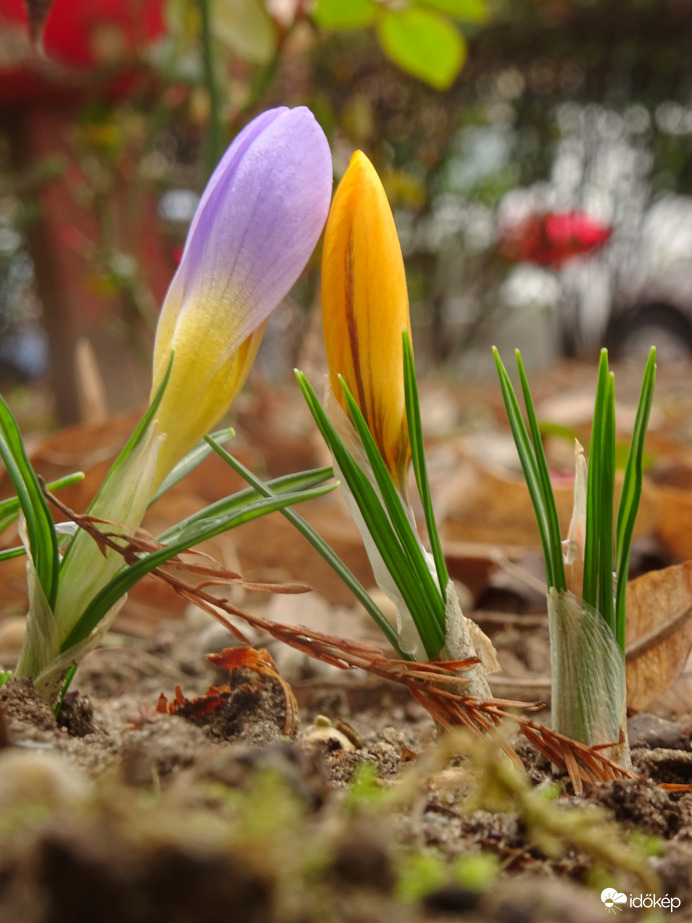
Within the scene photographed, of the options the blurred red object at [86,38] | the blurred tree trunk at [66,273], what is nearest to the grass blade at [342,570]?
the blurred red object at [86,38]

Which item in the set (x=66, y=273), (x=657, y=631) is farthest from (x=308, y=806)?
(x=66, y=273)

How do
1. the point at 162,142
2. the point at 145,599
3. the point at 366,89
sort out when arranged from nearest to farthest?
the point at 145,599 → the point at 162,142 → the point at 366,89

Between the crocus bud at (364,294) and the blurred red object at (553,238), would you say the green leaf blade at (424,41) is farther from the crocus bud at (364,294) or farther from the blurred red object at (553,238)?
the blurred red object at (553,238)

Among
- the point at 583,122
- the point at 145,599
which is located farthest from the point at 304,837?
the point at 583,122

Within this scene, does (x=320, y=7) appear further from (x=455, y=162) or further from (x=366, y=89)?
(x=455, y=162)

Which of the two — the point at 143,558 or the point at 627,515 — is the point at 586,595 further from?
the point at 143,558

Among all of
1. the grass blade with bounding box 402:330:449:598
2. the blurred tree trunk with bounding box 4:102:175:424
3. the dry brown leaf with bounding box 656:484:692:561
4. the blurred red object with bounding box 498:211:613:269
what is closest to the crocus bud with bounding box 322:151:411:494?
the grass blade with bounding box 402:330:449:598
